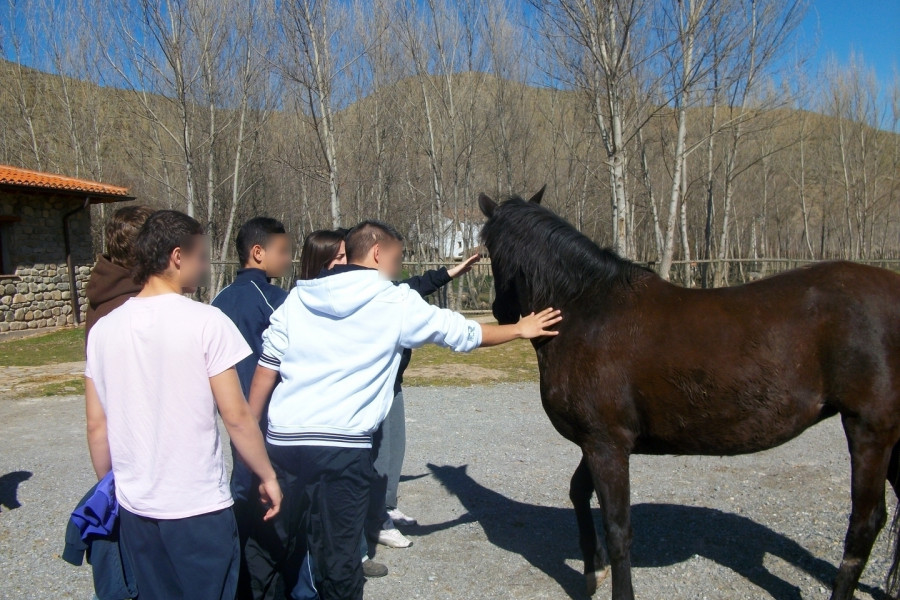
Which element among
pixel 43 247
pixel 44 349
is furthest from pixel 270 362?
pixel 43 247

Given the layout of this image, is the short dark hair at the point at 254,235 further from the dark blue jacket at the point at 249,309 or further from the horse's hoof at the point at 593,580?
the horse's hoof at the point at 593,580

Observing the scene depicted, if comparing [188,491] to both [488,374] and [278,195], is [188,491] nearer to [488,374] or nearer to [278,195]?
[488,374]

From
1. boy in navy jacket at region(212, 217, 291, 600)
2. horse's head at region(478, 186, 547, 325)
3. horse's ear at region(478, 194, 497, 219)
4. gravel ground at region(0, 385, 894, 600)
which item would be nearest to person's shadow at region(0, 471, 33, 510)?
gravel ground at region(0, 385, 894, 600)

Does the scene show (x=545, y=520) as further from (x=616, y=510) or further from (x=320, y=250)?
(x=320, y=250)

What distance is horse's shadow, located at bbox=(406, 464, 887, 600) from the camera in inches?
126

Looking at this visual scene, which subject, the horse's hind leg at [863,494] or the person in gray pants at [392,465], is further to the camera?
the person in gray pants at [392,465]

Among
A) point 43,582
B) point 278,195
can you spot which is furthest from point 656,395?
point 278,195

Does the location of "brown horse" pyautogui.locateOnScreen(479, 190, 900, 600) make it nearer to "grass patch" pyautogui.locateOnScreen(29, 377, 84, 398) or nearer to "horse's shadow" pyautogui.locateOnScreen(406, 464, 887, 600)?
"horse's shadow" pyautogui.locateOnScreen(406, 464, 887, 600)

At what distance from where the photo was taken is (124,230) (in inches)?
94.0

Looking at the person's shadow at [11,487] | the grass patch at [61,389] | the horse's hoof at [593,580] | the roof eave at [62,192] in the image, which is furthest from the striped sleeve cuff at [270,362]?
the roof eave at [62,192]

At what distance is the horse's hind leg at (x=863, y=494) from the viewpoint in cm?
262

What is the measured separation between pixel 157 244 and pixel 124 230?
63cm

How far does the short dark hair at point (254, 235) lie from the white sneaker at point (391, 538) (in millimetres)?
1790

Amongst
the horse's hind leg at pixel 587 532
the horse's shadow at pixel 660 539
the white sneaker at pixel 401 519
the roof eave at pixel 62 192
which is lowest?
the horse's shadow at pixel 660 539
